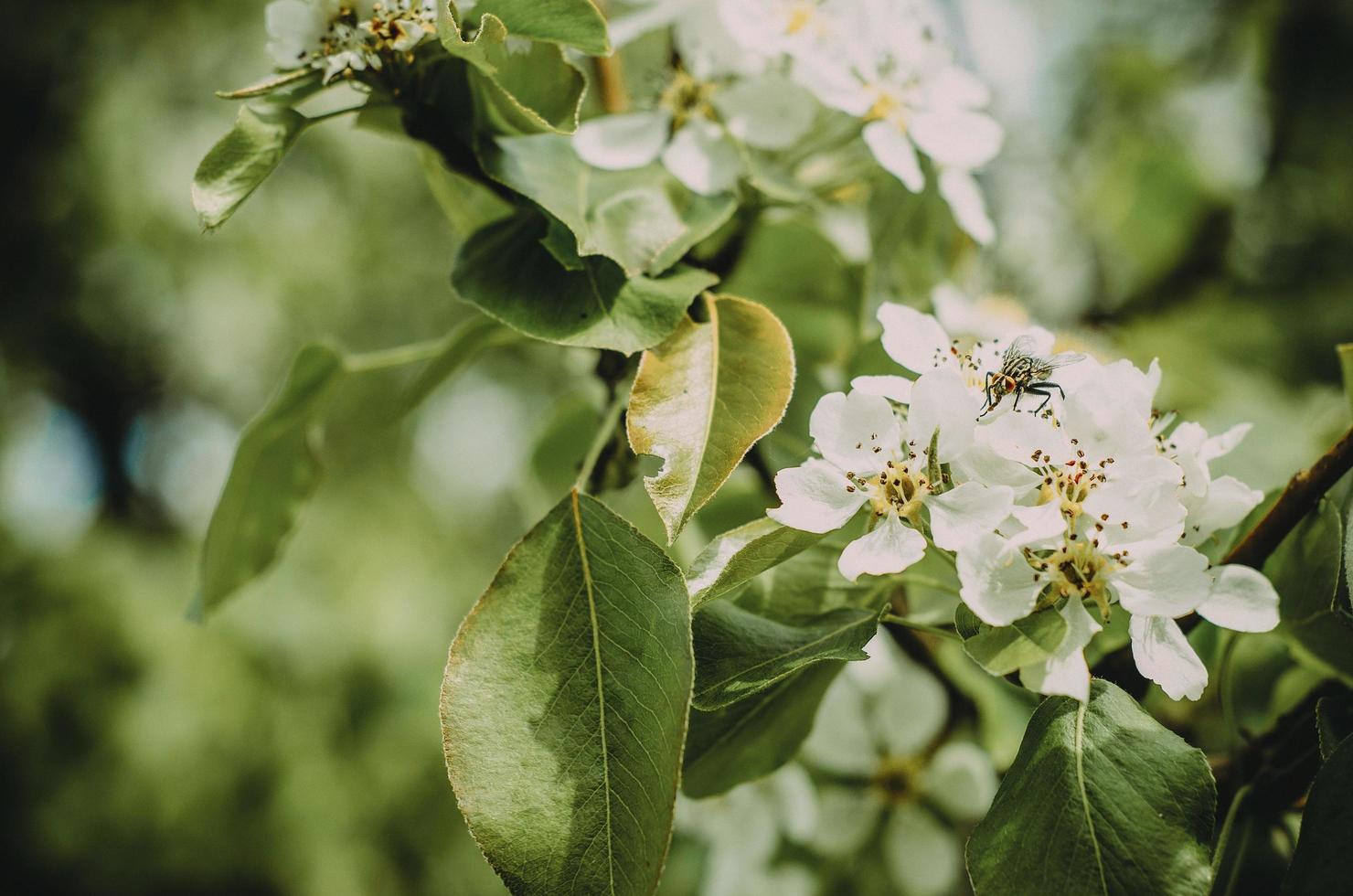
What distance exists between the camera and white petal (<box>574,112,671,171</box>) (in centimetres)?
82

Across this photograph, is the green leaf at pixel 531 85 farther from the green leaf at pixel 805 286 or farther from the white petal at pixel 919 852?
the white petal at pixel 919 852

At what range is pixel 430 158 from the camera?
33.1 inches

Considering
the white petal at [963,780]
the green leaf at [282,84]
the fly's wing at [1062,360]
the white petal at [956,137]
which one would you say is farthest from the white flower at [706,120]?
the white petal at [963,780]

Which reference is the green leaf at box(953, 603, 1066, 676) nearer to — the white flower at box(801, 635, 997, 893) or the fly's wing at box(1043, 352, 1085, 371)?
the fly's wing at box(1043, 352, 1085, 371)

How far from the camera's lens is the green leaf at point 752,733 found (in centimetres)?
73

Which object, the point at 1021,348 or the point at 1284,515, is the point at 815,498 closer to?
the point at 1021,348

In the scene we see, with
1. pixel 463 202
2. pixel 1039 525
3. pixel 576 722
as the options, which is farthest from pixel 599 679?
pixel 463 202

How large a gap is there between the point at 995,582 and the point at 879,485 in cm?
10

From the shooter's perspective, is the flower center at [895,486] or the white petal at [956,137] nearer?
the flower center at [895,486]

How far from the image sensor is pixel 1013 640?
1.85 ft

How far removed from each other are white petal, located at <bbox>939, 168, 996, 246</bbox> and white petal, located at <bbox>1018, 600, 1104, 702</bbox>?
1.48 feet

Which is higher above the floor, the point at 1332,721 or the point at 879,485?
the point at 879,485

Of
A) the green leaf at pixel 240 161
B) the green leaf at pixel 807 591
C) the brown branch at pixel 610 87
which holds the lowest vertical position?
the green leaf at pixel 807 591

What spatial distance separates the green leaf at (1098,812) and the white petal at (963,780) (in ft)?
1.83
